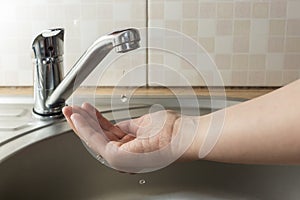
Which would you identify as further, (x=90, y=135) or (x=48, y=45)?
(x=48, y=45)

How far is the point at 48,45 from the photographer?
33.9 inches

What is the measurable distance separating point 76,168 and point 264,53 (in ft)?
1.34

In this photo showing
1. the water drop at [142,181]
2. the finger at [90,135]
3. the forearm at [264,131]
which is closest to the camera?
the forearm at [264,131]

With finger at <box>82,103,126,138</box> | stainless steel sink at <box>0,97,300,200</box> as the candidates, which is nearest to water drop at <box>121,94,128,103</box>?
stainless steel sink at <box>0,97,300,200</box>

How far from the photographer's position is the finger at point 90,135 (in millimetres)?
713

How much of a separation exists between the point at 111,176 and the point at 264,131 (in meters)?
0.36

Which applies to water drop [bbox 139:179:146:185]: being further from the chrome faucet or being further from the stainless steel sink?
the chrome faucet

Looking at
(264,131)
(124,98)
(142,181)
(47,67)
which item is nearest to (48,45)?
(47,67)

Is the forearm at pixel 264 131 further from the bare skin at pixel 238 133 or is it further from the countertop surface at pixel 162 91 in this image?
the countertop surface at pixel 162 91

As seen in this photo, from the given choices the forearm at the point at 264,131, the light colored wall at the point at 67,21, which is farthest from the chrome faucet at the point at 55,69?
the forearm at the point at 264,131

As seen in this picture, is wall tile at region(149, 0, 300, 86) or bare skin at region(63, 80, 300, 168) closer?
bare skin at region(63, 80, 300, 168)

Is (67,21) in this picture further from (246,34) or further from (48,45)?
(246,34)

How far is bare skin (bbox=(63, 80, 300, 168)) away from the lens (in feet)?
2.02

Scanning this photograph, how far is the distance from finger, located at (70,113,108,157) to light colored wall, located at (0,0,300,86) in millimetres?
264
